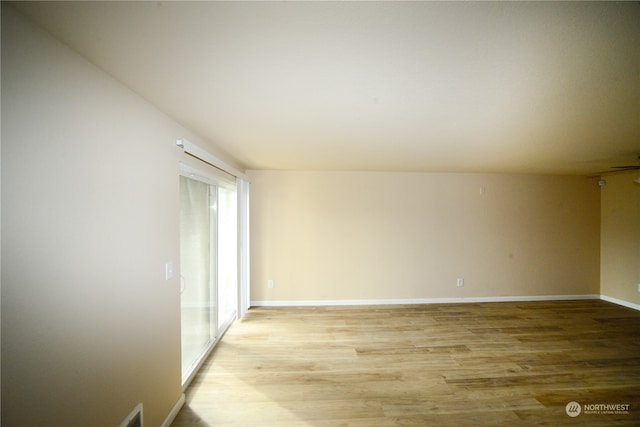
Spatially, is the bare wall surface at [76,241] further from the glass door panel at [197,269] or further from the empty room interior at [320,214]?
the glass door panel at [197,269]

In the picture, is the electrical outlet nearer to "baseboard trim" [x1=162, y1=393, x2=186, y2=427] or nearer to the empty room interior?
the empty room interior

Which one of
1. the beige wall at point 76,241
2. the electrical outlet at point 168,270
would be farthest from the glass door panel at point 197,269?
the beige wall at point 76,241

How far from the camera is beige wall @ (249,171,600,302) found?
14.3 ft

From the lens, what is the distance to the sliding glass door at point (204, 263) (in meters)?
2.34

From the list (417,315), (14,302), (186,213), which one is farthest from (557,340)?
(14,302)

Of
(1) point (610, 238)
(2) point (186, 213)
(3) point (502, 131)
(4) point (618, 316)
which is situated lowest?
(4) point (618, 316)

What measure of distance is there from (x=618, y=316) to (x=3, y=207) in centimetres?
663

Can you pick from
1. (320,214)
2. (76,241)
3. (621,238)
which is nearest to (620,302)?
(621,238)

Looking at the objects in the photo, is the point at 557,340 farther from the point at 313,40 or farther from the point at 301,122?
the point at 313,40

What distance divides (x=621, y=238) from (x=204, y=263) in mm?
6749

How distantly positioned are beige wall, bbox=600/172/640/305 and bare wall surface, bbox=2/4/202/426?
6.86 metres

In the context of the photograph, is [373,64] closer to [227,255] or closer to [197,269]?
[197,269]

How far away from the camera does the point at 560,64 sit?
1.24 metres

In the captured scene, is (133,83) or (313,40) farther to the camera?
(133,83)
